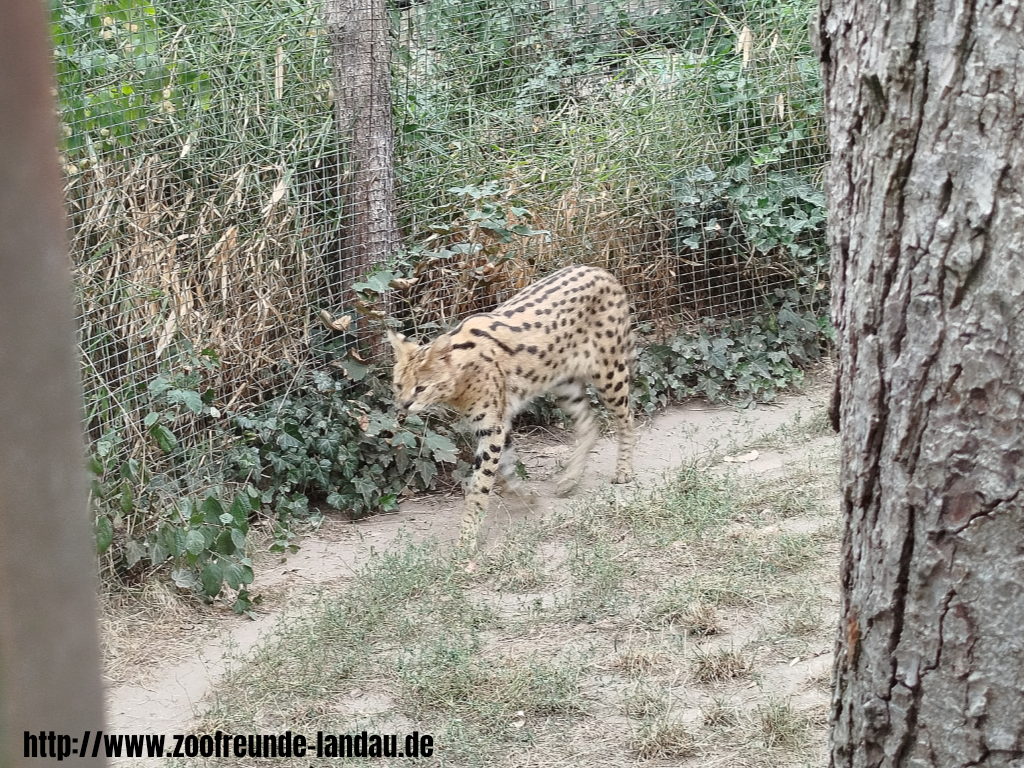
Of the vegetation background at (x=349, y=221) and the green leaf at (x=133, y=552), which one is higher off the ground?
the vegetation background at (x=349, y=221)

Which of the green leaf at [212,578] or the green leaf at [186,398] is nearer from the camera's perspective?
the green leaf at [212,578]

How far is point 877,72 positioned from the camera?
6.67 ft

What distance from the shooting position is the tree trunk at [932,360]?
1.94m

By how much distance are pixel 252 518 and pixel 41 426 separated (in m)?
5.23

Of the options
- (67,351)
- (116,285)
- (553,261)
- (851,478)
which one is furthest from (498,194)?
(67,351)

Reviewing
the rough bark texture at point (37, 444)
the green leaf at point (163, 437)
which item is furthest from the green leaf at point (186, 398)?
the rough bark texture at point (37, 444)

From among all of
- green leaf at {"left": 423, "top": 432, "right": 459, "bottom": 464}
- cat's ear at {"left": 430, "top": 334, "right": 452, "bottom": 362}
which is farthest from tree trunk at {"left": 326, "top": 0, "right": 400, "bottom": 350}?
green leaf at {"left": 423, "top": 432, "right": 459, "bottom": 464}

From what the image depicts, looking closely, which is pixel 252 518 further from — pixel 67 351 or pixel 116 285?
pixel 67 351

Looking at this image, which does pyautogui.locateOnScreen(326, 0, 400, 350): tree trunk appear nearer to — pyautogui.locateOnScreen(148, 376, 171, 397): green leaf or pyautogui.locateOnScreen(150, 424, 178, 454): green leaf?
pyautogui.locateOnScreen(148, 376, 171, 397): green leaf

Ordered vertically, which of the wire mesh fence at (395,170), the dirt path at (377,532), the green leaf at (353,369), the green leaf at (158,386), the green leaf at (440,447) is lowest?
the dirt path at (377,532)

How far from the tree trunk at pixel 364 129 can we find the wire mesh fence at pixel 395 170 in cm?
1

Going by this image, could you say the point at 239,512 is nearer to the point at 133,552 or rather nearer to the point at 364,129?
the point at 133,552

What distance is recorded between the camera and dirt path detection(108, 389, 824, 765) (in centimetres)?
421

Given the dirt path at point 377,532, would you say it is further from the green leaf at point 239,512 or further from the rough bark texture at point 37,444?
the rough bark texture at point 37,444
